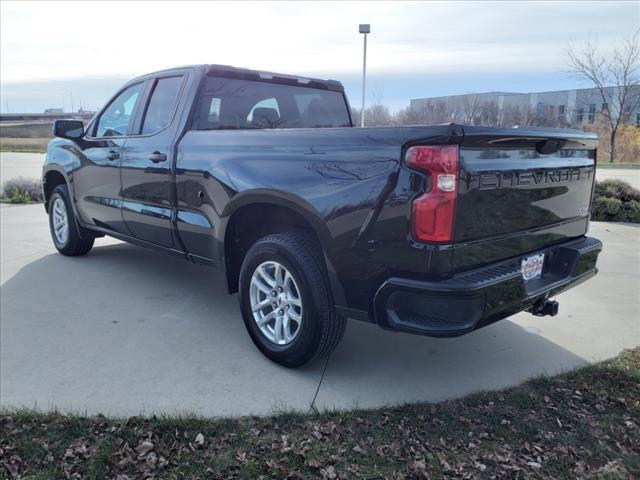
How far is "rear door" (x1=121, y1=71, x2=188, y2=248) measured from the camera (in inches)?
163

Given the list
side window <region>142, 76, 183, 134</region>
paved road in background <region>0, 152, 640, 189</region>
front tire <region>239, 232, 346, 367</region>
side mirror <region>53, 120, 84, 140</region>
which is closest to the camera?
front tire <region>239, 232, 346, 367</region>

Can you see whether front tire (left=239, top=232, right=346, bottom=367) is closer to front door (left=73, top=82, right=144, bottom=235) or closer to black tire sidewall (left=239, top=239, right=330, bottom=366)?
black tire sidewall (left=239, top=239, right=330, bottom=366)

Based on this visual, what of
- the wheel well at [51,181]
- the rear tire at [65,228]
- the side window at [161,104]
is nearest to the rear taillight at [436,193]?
the side window at [161,104]

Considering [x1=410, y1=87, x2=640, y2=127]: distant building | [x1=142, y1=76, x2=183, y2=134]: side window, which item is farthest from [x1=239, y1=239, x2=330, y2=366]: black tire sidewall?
[x1=410, y1=87, x2=640, y2=127]: distant building

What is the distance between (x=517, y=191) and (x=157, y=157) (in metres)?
2.73

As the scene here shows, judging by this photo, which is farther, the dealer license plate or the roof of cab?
the roof of cab

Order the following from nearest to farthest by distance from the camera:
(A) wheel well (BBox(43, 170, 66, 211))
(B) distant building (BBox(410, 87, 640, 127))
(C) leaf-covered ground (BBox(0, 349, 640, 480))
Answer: (C) leaf-covered ground (BBox(0, 349, 640, 480)) → (A) wheel well (BBox(43, 170, 66, 211)) → (B) distant building (BBox(410, 87, 640, 127))

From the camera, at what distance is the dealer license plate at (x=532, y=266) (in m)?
2.96

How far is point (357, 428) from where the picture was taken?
9.14 ft

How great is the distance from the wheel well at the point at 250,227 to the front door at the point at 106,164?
1619 millimetres

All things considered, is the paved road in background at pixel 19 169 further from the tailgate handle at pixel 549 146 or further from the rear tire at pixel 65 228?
the tailgate handle at pixel 549 146

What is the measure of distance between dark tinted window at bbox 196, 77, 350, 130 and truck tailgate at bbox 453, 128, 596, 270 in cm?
227

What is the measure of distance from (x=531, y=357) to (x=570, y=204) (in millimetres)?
1083

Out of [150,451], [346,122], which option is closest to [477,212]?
[150,451]
